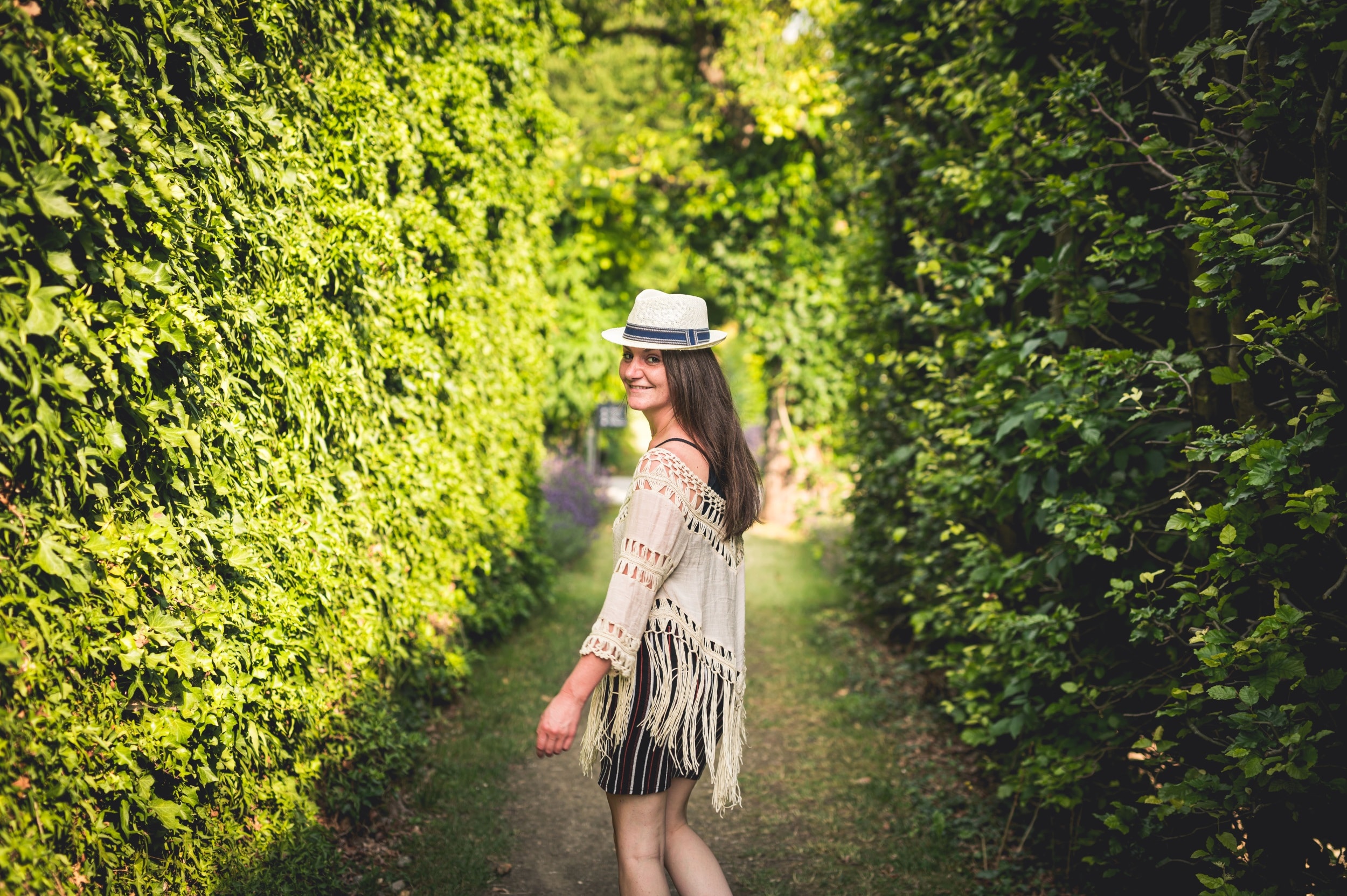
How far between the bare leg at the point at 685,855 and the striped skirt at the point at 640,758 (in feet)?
0.40

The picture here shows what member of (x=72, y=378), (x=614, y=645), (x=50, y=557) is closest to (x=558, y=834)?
(x=614, y=645)

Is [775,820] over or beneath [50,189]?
beneath

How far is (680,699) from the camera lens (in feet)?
7.48

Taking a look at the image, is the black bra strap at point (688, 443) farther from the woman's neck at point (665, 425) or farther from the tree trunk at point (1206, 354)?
the tree trunk at point (1206, 354)

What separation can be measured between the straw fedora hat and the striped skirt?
2.73ft

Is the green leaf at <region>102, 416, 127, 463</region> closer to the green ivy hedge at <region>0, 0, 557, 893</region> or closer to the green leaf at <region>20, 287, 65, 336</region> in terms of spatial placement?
the green ivy hedge at <region>0, 0, 557, 893</region>

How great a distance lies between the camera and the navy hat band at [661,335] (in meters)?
2.36

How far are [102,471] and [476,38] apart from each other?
12.1 ft

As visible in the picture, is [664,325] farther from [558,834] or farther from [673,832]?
[558,834]

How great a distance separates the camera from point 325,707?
119 inches

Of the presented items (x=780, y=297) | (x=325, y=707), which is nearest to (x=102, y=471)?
(x=325, y=707)

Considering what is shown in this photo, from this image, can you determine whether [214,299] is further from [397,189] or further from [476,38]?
[476,38]

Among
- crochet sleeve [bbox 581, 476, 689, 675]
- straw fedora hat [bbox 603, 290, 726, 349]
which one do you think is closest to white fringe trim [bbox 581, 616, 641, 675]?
crochet sleeve [bbox 581, 476, 689, 675]

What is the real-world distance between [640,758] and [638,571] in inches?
21.1
